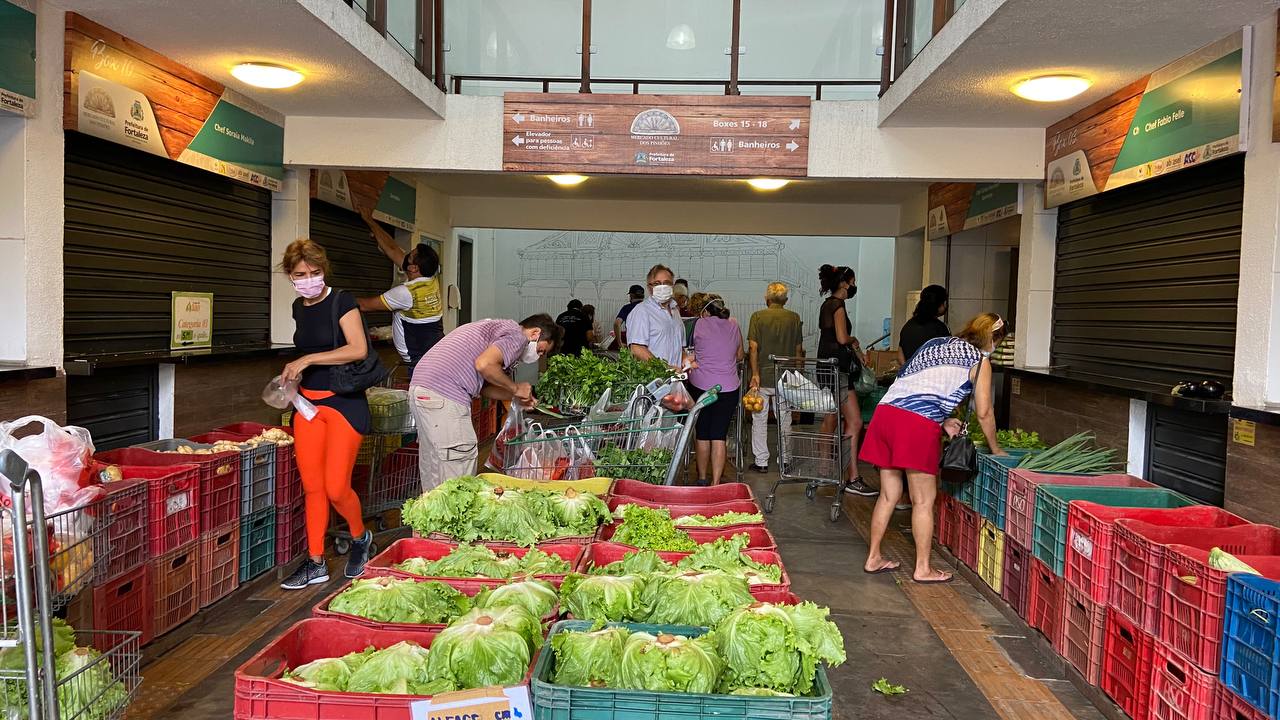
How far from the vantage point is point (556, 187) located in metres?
11.8

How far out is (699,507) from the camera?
4395mm

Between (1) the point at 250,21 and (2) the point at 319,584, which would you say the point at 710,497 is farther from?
(1) the point at 250,21

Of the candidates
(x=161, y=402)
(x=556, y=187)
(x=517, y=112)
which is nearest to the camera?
(x=161, y=402)

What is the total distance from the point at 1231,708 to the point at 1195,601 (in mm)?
349

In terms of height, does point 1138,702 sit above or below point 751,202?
below

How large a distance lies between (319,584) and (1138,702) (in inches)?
163

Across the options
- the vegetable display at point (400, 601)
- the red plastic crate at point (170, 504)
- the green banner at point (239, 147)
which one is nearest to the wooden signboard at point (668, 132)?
the green banner at point (239, 147)

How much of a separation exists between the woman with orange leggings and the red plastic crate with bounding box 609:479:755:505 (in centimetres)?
152

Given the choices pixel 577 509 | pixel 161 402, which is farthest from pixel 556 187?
pixel 577 509

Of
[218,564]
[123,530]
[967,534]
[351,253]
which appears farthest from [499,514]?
[351,253]

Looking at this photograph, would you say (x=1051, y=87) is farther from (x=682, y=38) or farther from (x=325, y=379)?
(x=325, y=379)

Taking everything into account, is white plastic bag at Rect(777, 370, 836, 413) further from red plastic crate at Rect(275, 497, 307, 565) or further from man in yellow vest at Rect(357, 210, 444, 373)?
red plastic crate at Rect(275, 497, 307, 565)

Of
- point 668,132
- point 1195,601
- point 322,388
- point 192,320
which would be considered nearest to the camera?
point 1195,601

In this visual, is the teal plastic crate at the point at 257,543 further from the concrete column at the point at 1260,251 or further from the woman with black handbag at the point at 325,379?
the concrete column at the point at 1260,251
